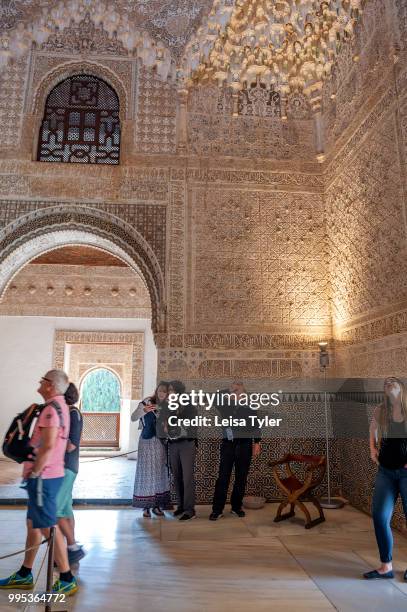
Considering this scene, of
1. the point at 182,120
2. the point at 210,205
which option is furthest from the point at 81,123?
the point at 210,205

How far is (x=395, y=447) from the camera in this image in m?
2.69

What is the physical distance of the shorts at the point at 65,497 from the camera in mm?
2578

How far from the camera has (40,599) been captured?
237 cm

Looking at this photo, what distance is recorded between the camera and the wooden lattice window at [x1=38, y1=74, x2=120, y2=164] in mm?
5395

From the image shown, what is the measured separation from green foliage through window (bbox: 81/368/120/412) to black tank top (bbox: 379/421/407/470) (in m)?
7.30

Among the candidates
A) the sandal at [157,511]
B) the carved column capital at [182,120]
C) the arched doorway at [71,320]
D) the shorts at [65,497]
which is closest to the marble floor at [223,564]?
the sandal at [157,511]

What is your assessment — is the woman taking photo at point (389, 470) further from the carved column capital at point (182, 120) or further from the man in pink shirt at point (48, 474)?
the carved column capital at point (182, 120)

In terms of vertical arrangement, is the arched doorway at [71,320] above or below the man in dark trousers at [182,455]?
above

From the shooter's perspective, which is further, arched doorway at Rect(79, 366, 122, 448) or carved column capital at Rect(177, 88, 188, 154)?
arched doorway at Rect(79, 366, 122, 448)

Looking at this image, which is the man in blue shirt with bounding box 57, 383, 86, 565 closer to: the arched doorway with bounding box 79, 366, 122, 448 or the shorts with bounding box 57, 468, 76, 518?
the shorts with bounding box 57, 468, 76, 518

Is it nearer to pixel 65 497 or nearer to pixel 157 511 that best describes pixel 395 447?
pixel 65 497

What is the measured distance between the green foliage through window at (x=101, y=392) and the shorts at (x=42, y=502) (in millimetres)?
7113

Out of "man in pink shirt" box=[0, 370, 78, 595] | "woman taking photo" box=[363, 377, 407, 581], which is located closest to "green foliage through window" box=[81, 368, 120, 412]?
"man in pink shirt" box=[0, 370, 78, 595]

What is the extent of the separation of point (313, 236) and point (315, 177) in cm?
74
